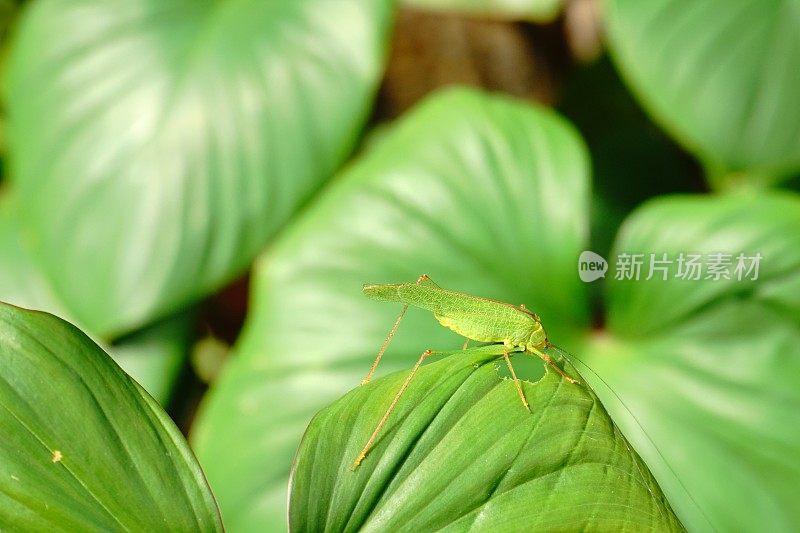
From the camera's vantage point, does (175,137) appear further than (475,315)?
Yes

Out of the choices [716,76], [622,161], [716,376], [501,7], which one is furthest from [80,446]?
[501,7]

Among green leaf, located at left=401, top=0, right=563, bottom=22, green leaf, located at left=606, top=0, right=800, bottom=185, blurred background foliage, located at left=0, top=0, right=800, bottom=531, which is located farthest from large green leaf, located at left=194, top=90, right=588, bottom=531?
green leaf, located at left=401, top=0, right=563, bottom=22

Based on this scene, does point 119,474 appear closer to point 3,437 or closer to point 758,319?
point 3,437

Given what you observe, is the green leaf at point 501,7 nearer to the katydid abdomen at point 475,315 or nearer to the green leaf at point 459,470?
the katydid abdomen at point 475,315

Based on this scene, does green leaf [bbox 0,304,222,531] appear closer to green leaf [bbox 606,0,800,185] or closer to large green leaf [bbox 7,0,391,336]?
large green leaf [bbox 7,0,391,336]

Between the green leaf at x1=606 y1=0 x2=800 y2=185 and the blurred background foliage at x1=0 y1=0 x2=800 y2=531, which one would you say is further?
the green leaf at x1=606 y1=0 x2=800 y2=185

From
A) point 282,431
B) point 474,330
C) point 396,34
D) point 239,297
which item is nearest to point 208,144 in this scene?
point 239,297

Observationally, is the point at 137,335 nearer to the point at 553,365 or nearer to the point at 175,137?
the point at 175,137
